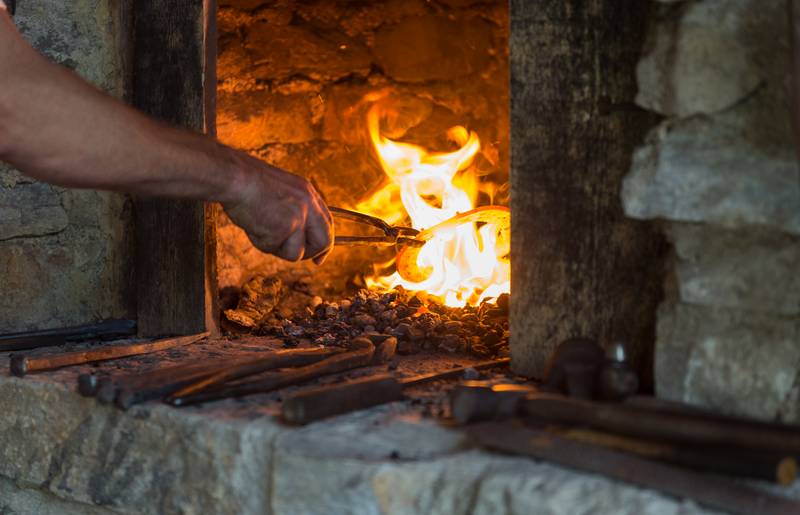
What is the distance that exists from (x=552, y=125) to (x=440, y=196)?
1070mm

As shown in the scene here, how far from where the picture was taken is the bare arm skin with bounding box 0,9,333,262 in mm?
1828

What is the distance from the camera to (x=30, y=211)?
8.51 ft

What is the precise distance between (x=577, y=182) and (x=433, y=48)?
1.26m

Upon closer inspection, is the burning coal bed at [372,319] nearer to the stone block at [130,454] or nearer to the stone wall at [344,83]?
the stone wall at [344,83]

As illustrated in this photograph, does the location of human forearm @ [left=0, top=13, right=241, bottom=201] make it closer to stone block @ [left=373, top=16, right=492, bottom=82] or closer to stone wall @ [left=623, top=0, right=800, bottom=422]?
stone wall @ [left=623, top=0, right=800, bottom=422]

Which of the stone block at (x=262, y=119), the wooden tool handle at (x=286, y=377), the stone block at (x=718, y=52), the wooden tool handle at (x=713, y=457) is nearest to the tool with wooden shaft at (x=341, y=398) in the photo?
the wooden tool handle at (x=286, y=377)

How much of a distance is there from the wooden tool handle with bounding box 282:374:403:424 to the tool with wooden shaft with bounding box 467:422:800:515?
305 mm

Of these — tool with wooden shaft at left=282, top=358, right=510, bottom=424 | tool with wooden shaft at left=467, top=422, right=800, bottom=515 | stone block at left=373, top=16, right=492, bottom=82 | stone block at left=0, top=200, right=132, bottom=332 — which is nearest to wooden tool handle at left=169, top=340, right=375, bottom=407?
tool with wooden shaft at left=282, top=358, right=510, bottom=424

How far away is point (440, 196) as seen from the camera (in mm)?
3104

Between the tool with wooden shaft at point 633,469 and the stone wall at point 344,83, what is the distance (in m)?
1.69

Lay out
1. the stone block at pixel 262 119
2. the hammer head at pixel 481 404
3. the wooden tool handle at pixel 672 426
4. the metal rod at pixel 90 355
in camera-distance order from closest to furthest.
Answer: the wooden tool handle at pixel 672 426
the hammer head at pixel 481 404
the metal rod at pixel 90 355
the stone block at pixel 262 119

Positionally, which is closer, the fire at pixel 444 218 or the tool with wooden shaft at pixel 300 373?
the tool with wooden shaft at pixel 300 373

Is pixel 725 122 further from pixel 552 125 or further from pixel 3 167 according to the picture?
pixel 3 167

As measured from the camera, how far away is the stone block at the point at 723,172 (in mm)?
1518
